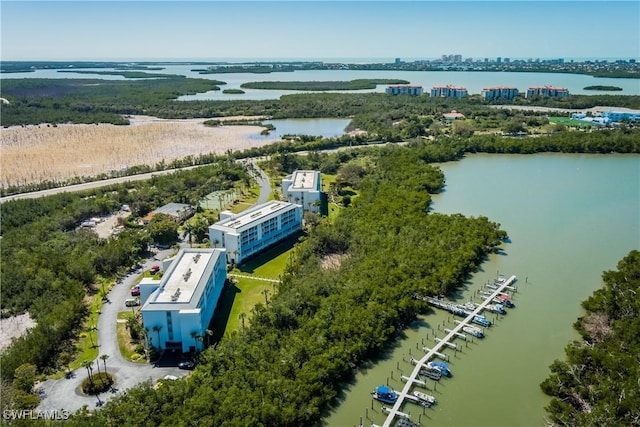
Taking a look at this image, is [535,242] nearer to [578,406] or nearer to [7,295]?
[578,406]

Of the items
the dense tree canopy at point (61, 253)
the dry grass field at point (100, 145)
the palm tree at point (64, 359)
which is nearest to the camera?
the palm tree at point (64, 359)

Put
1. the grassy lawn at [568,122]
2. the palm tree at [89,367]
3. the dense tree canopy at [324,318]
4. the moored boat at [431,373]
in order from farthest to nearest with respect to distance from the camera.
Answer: the grassy lawn at [568,122] → the moored boat at [431,373] → the palm tree at [89,367] → the dense tree canopy at [324,318]

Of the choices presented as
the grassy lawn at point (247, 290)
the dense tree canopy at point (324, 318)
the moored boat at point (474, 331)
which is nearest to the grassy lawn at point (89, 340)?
the dense tree canopy at point (324, 318)

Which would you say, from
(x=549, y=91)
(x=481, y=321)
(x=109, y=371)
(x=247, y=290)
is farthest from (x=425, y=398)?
(x=549, y=91)

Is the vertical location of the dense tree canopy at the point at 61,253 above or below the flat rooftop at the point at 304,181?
below

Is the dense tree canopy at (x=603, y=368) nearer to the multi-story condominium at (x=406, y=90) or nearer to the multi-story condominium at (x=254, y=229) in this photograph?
the multi-story condominium at (x=254, y=229)

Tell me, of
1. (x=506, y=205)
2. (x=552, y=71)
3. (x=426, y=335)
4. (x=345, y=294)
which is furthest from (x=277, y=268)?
(x=552, y=71)
